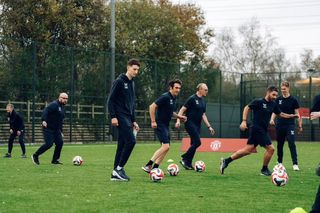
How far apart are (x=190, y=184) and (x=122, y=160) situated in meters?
1.30

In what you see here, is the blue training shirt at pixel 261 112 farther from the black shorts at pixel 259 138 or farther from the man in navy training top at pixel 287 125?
the man in navy training top at pixel 287 125

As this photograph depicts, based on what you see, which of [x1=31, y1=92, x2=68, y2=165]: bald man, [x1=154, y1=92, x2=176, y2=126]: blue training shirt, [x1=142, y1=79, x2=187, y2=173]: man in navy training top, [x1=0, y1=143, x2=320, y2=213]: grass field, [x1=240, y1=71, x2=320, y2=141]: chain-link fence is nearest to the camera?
[x1=0, y1=143, x2=320, y2=213]: grass field

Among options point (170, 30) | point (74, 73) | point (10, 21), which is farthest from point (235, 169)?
point (170, 30)

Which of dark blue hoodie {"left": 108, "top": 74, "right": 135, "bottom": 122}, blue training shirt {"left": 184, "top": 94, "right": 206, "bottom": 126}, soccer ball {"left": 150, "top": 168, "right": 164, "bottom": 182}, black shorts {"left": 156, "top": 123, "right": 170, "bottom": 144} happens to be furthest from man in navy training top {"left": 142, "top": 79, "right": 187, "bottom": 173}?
blue training shirt {"left": 184, "top": 94, "right": 206, "bottom": 126}

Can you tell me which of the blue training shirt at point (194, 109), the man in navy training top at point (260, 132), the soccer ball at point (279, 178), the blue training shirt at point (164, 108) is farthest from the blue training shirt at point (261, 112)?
the soccer ball at point (279, 178)

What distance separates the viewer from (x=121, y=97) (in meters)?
11.1

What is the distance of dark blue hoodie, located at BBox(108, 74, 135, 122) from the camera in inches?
434

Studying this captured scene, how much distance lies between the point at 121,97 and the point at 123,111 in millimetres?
256

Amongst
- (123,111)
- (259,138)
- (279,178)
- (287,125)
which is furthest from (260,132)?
(123,111)

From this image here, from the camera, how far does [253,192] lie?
31.8 feet

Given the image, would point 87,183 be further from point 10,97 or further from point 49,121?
point 10,97

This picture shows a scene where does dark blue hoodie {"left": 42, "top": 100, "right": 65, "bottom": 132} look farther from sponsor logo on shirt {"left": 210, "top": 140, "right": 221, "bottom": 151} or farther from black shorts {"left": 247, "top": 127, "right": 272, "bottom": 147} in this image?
sponsor logo on shirt {"left": 210, "top": 140, "right": 221, "bottom": 151}

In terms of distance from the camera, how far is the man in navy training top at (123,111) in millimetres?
11031

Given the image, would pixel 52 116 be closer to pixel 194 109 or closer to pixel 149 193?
pixel 194 109
